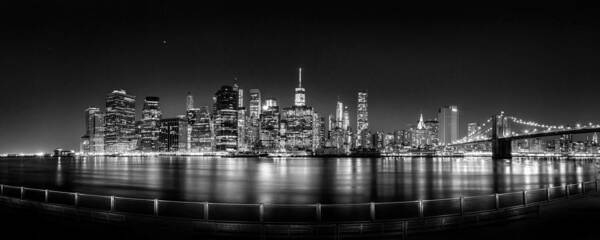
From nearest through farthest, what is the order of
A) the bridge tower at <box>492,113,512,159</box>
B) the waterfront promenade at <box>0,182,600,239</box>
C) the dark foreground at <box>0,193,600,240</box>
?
the dark foreground at <box>0,193,600,240</box>
the waterfront promenade at <box>0,182,600,239</box>
the bridge tower at <box>492,113,512,159</box>

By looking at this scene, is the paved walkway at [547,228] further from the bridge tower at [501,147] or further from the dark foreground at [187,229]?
the bridge tower at [501,147]

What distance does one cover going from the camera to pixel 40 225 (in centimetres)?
1891

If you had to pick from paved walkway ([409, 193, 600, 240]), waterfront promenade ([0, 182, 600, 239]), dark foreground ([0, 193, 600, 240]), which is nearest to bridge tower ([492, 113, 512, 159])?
waterfront promenade ([0, 182, 600, 239])

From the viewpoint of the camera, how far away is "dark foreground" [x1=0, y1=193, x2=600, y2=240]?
52.6 feet

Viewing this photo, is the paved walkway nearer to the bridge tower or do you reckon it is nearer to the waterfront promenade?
the waterfront promenade

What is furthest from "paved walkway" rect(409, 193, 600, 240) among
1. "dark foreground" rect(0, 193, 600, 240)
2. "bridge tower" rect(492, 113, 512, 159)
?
"bridge tower" rect(492, 113, 512, 159)

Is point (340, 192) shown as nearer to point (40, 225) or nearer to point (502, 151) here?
point (40, 225)

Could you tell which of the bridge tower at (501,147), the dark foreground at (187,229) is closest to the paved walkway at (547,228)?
the dark foreground at (187,229)

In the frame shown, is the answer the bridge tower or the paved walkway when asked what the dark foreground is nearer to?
the paved walkway

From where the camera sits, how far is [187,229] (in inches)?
673

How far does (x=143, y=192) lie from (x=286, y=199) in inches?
655

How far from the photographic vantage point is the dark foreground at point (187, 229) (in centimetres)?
1603

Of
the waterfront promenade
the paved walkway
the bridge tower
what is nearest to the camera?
the paved walkway

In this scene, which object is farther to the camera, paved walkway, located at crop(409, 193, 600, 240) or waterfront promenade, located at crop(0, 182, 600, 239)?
waterfront promenade, located at crop(0, 182, 600, 239)
